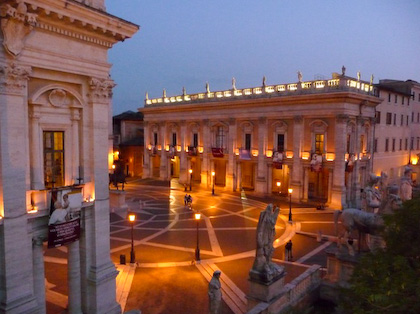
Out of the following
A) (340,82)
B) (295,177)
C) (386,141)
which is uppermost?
(340,82)

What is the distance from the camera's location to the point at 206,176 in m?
46.2

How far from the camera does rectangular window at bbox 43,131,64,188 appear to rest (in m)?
11.8

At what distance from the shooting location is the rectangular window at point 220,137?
1752 inches

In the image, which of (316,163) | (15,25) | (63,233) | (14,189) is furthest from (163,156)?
(15,25)

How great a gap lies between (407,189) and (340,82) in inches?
605

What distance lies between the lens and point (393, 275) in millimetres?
8016

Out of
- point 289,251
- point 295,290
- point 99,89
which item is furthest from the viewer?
point 289,251

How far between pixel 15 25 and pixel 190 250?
1614 cm

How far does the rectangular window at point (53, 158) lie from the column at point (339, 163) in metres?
28.5

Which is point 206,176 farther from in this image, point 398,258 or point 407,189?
point 398,258

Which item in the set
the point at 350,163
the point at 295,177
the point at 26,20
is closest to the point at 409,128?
the point at 350,163

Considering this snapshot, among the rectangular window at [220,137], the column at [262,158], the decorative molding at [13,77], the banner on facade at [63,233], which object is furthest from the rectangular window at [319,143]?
the decorative molding at [13,77]

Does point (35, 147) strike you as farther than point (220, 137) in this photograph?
No

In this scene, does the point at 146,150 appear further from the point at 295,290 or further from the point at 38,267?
the point at 38,267
